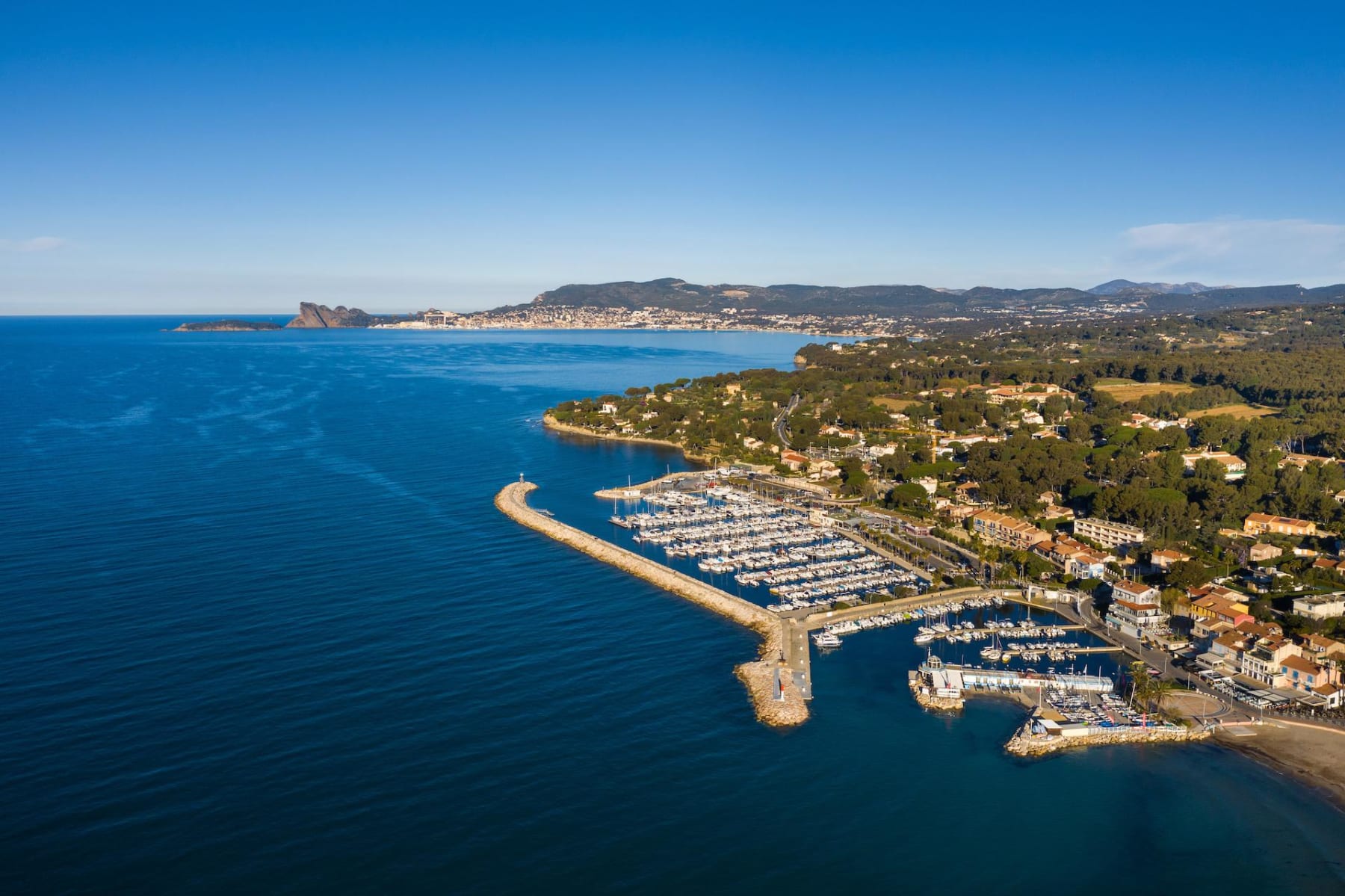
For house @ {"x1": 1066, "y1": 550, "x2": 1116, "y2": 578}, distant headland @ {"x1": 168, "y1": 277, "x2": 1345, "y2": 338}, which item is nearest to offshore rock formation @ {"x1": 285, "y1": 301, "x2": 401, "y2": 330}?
distant headland @ {"x1": 168, "y1": 277, "x2": 1345, "y2": 338}

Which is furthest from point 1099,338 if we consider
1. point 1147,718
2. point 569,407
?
point 1147,718

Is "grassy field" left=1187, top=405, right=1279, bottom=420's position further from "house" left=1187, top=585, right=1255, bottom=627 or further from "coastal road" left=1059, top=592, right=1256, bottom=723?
"coastal road" left=1059, top=592, right=1256, bottom=723

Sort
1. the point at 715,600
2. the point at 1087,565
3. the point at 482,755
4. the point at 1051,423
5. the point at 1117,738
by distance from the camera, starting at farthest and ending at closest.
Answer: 1. the point at 1051,423
2. the point at 1087,565
3. the point at 715,600
4. the point at 1117,738
5. the point at 482,755

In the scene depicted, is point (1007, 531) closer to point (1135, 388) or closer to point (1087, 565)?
point (1087, 565)

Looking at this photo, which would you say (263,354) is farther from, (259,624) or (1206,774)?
(1206,774)

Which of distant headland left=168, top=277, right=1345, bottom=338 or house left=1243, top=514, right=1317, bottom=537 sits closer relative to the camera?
house left=1243, top=514, right=1317, bottom=537

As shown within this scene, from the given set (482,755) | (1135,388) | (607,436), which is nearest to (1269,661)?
(482,755)
